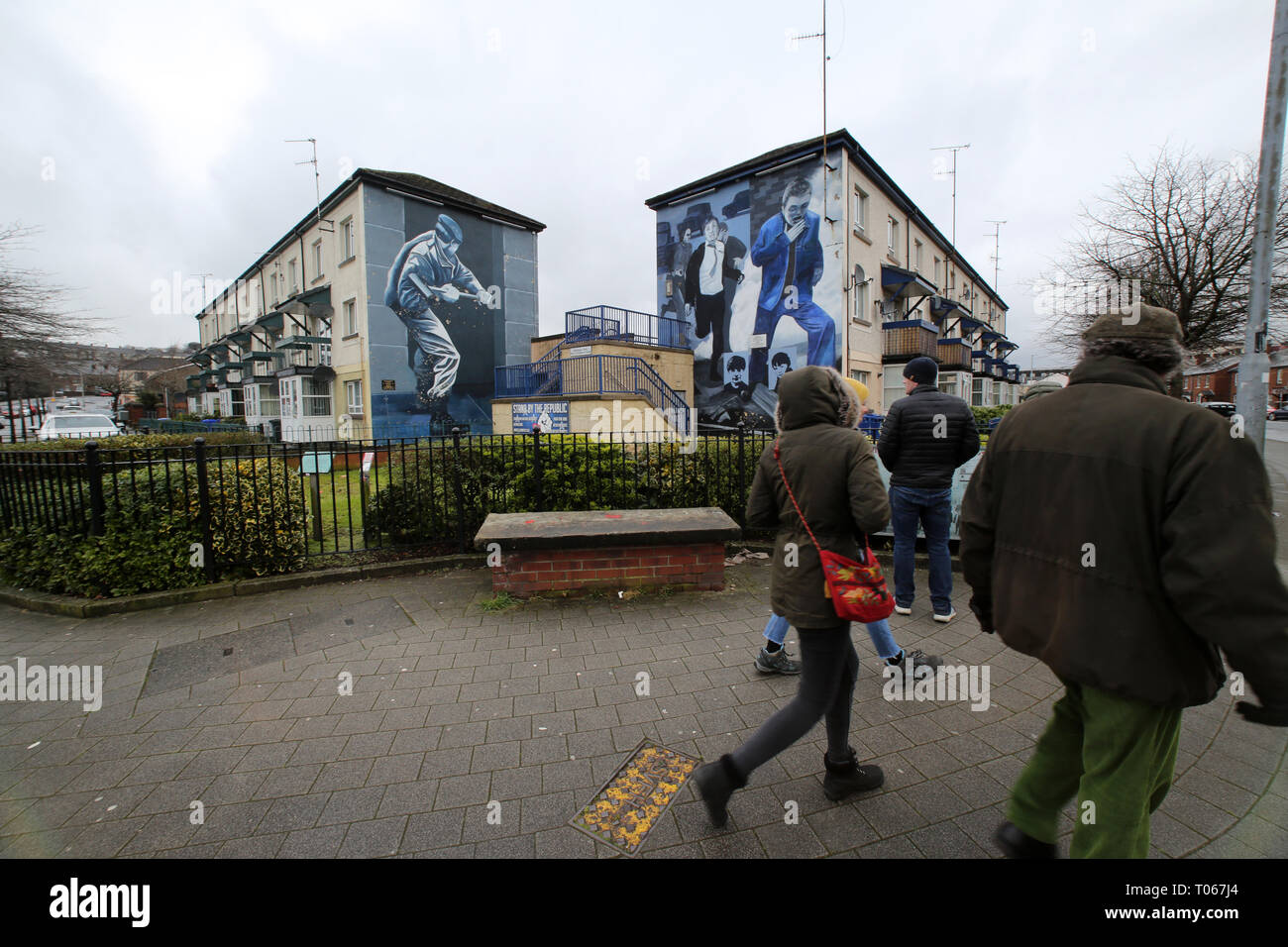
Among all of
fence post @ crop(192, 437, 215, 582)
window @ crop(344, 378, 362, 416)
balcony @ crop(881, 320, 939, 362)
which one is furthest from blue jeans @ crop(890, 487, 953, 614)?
window @ crop(344, 378, 362, 416)

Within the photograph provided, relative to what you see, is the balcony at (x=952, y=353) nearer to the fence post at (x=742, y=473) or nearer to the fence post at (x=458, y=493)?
the fence post at (x=742, y=473)

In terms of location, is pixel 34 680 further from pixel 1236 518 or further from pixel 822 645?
pixel 1236 518

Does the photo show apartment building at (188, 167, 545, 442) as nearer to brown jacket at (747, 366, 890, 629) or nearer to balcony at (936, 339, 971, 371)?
balcony at (936, 339, 971, 371)

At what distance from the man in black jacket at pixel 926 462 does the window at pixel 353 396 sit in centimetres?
2019

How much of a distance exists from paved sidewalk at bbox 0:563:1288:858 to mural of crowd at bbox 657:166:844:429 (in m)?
15.6

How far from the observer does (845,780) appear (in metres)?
2.38

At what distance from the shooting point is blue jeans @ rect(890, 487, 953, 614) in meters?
4.16

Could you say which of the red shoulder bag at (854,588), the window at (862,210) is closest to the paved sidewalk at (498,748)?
the red shoulder bag at (854,588)

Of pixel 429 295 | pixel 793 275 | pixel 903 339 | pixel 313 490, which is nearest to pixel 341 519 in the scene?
pixel 313 490

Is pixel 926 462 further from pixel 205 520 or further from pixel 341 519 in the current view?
pixel 341 519

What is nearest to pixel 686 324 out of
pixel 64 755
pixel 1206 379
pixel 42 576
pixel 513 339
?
pixel 513 339

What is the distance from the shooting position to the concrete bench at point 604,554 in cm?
482
